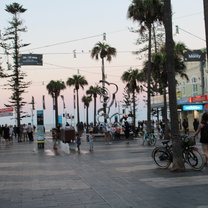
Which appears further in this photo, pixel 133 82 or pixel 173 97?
pixel 133 82

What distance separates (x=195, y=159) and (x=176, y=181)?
2400mm

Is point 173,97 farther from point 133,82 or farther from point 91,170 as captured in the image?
point 133,82

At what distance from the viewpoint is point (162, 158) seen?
13.1 meters

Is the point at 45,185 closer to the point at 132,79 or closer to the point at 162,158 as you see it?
the point at 162,158

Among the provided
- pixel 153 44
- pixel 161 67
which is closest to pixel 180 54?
pixel 161 67

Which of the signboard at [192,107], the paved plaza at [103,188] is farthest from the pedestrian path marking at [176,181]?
the signboard at [192,107]

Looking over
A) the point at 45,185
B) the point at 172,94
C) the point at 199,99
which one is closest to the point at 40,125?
the point at 172,94

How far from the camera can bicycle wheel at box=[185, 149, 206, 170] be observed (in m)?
12.0

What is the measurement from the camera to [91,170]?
13258 millimetres

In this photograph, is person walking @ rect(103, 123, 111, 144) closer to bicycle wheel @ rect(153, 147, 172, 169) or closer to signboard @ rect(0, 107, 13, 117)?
bicycle wheel @ rect(153, 147, 172, 169)

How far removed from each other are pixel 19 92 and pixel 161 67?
24059 millimetres

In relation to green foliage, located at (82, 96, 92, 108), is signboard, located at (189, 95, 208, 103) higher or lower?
lower

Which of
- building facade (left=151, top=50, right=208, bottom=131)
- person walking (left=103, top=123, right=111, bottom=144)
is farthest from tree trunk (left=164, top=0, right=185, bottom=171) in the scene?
building facade (left=151, top=50, right=208, bottom=131)

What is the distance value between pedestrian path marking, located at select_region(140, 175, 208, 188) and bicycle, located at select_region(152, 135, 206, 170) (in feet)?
4.57
